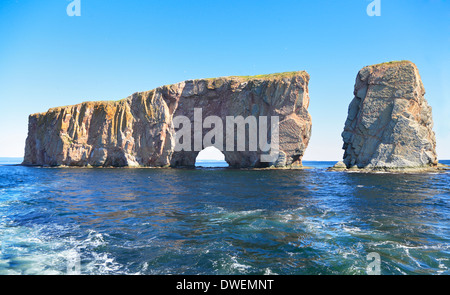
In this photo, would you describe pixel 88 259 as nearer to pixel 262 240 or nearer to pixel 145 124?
pixel 262 240

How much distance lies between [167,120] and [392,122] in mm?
56795

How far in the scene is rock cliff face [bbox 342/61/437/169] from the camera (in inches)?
2037

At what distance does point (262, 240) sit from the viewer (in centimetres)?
995

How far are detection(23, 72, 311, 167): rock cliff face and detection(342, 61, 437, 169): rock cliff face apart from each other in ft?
43.0

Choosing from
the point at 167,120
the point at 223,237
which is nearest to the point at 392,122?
the point at 167,120

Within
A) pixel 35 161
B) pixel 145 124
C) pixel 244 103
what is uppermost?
pixel 244 103

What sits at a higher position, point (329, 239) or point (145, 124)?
point (145, 124)

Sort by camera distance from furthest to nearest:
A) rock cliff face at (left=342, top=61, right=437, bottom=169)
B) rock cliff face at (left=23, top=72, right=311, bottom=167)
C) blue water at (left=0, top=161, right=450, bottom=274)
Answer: rock cliff face at (left=23, top=72, right=311, bottom=167) < rock cliff face at (left=342, top=61, right=437, bottom=169) < blue water at (left=0, top=161, right=450, bottom=274)

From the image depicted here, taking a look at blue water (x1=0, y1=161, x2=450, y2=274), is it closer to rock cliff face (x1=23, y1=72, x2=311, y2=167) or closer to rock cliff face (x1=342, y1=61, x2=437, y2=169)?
rock cliff face (x1=342, y1=61, x2=437, y2=169)

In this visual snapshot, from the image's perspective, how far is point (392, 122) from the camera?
176 ft

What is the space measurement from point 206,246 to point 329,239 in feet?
17.0

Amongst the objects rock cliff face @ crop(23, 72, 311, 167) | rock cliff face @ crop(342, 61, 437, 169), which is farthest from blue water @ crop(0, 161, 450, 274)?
rock cliff face @ crop(23, 72, 311, 167)
